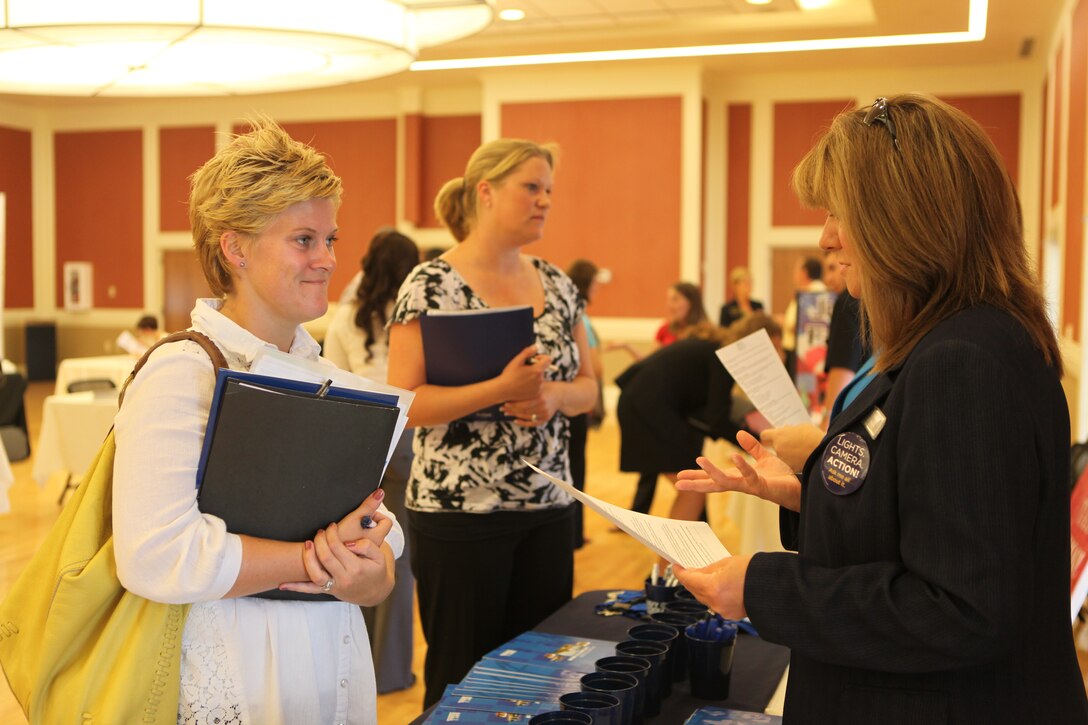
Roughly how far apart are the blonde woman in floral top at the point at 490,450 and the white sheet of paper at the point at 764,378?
463 millimetres

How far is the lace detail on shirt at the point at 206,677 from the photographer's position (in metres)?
1.46

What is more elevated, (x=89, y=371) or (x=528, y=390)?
(x=528, y=390)

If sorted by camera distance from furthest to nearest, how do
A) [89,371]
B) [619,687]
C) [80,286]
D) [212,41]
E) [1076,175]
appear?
[80,286] < [89,371] < [1076,175] < [212,41] < [619,687]

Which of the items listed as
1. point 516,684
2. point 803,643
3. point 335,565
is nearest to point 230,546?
point 335,565

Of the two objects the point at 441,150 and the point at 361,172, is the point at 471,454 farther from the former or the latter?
the point at 361,172

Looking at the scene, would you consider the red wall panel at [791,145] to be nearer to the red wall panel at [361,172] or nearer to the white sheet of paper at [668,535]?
the red wall panel at [361,172]

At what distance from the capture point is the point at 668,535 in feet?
4.89

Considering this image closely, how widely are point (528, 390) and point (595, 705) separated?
1038 millimetres

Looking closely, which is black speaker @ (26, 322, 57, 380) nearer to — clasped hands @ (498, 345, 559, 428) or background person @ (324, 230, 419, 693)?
background person @ (324, 230, 419, 693)

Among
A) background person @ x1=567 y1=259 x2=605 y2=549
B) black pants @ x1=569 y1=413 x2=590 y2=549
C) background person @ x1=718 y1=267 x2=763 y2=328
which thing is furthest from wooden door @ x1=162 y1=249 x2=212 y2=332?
black pants @ x1=569 y1=413 x2=590 y2=549

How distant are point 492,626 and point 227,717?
41.6 inches

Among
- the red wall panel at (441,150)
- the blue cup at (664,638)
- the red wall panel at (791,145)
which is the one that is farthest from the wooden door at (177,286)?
the blue cup at (664,638)

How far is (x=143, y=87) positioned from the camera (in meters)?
5.81

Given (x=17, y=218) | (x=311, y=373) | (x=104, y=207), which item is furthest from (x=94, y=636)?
(x=17, y=218)
